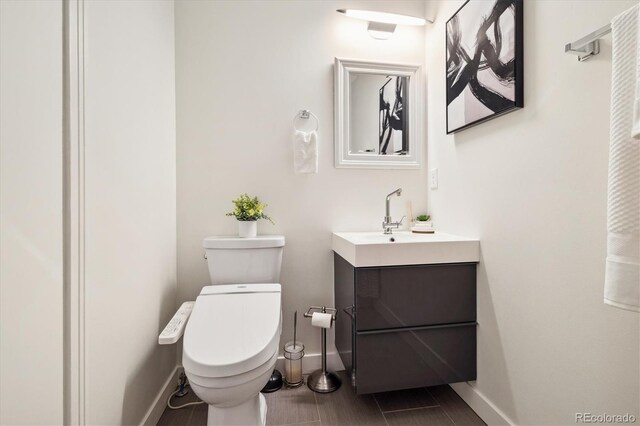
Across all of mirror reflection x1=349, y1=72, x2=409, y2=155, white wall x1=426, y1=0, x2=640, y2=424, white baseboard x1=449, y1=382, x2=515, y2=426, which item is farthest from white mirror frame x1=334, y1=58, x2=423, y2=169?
white baseboard x1=449, y1=382, x2=515, y2=426

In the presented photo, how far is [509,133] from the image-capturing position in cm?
118

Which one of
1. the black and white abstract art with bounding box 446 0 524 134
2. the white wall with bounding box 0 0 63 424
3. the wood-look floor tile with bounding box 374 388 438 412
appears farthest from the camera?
the wood-look floor tile with bounding box 374 388 438 412

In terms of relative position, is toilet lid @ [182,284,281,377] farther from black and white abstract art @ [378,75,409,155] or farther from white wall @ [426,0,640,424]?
black and white abstract art @ [378,75,409,155]

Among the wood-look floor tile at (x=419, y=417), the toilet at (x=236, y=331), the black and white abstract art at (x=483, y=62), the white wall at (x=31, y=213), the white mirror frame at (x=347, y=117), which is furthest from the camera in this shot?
the white mirror frame at (x=347, y=117)

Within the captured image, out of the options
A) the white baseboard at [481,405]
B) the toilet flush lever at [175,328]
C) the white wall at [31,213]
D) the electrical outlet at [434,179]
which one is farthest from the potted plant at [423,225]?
the white wall at [31,213]

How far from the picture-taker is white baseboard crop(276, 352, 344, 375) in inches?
68.6

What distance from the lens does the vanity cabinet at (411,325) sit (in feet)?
4.23

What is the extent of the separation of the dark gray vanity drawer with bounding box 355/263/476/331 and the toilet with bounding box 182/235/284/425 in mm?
394

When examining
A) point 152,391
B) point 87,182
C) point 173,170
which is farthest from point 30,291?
point 173,170

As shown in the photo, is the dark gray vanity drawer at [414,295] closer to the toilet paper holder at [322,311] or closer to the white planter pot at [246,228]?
the toilet paper holder at [322,311]

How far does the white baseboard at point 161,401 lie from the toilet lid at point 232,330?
472 millimetres

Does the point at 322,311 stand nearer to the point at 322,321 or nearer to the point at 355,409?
the point at 322,321

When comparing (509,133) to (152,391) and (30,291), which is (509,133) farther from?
(152,391)

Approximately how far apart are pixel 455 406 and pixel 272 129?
5.76 feet
